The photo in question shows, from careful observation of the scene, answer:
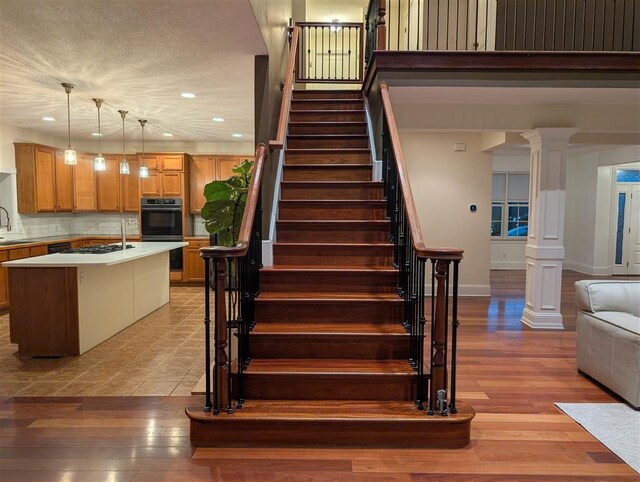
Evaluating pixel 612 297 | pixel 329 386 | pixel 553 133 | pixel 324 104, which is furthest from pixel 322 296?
pixel 553 133

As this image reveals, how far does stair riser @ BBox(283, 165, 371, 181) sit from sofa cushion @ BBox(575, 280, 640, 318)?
2.26 m

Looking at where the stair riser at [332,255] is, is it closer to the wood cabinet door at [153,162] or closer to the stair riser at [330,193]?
the stair riser at [330,193]

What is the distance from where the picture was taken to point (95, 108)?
217 inches

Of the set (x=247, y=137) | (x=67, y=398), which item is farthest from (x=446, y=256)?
(x=247, y=137)

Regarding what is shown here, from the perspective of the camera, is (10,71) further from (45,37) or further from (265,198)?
(265,198)

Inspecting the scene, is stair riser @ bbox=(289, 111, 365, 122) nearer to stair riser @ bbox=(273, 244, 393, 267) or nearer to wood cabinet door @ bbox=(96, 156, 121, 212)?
stair riser @ bbox=(273, 244, 393, 267)

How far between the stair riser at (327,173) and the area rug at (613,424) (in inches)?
104

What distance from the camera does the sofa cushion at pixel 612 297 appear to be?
3.44 meters

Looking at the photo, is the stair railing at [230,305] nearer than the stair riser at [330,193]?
Yes

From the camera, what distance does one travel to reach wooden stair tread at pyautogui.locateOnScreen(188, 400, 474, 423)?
2426 millimetres

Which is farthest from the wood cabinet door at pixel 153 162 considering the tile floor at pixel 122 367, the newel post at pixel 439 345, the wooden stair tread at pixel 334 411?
the newel post at pixel 439 345

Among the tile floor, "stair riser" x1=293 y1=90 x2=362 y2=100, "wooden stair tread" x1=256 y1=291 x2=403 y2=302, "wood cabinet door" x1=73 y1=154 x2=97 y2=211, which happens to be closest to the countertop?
the tile floor

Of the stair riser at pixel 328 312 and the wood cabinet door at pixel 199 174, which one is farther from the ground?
the wood cabinet door at pixel 199 174

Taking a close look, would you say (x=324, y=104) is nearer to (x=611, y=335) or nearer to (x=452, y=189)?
(x=452, y=189)
